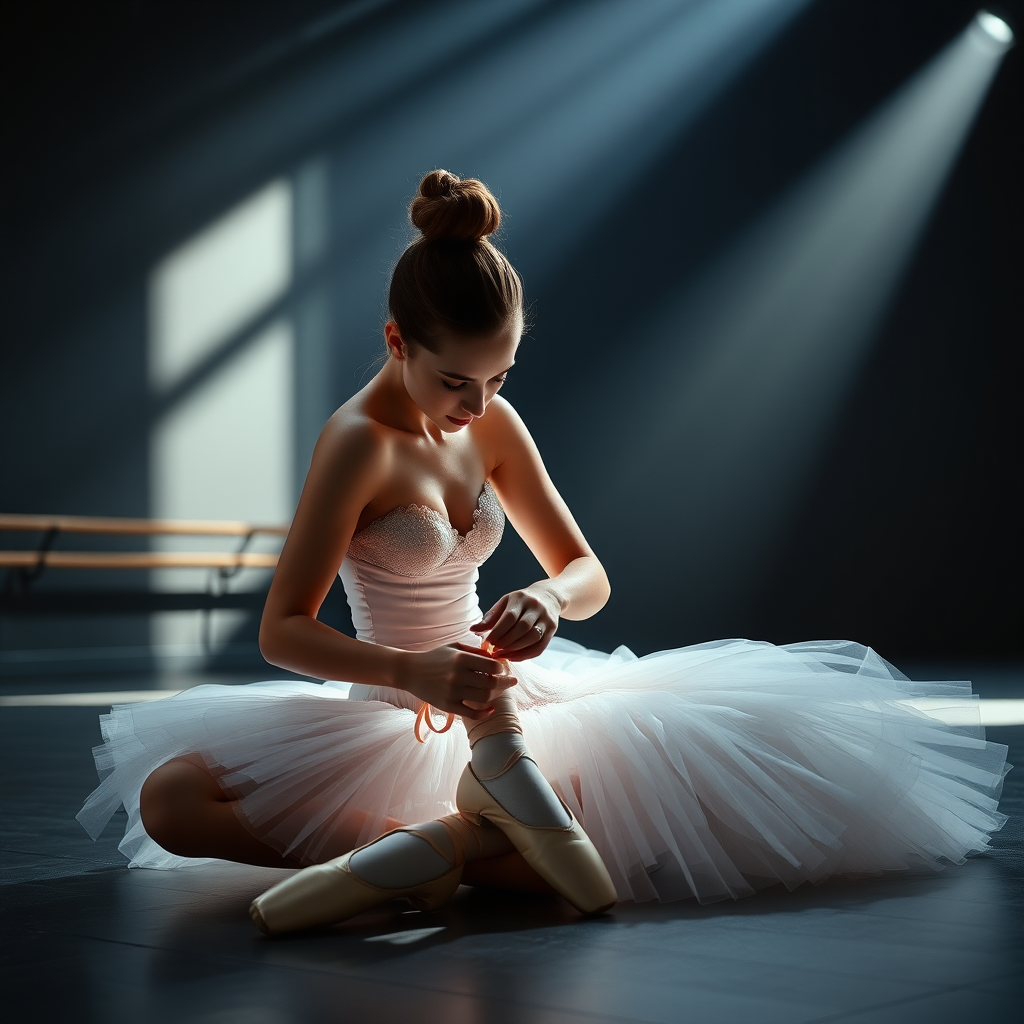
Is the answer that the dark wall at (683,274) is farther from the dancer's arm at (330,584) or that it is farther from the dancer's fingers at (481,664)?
the dancer's fingers at (481,664)

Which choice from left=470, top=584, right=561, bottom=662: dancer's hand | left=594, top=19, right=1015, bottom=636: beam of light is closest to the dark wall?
left=594, top=19, right=1015, bottom=636: beam of light

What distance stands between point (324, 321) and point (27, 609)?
1.81 metres

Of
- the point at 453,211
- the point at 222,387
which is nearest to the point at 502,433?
the point at 453,211

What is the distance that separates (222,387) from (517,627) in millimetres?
4779

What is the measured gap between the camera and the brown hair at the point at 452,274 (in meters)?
1.50

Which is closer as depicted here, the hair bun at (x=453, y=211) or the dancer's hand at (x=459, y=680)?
the dancer's hand at (x=459, y=680)

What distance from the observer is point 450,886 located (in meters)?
1.38

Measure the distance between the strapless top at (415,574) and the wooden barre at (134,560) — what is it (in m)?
3.67

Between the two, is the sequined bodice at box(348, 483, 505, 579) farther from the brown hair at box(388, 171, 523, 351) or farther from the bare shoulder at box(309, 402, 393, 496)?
the brown hair at box(388, 171, 523, 351)

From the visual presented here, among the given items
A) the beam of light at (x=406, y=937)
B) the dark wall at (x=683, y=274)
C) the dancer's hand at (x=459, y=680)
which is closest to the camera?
the beam of light at (x=406, y=937)

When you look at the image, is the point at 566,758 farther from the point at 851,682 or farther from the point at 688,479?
the point at 688,479

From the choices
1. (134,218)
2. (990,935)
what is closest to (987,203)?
(134,218)

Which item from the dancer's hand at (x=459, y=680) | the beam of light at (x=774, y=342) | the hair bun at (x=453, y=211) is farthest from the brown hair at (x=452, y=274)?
the beam of light at (x=774, y=342)

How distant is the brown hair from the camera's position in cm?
150
